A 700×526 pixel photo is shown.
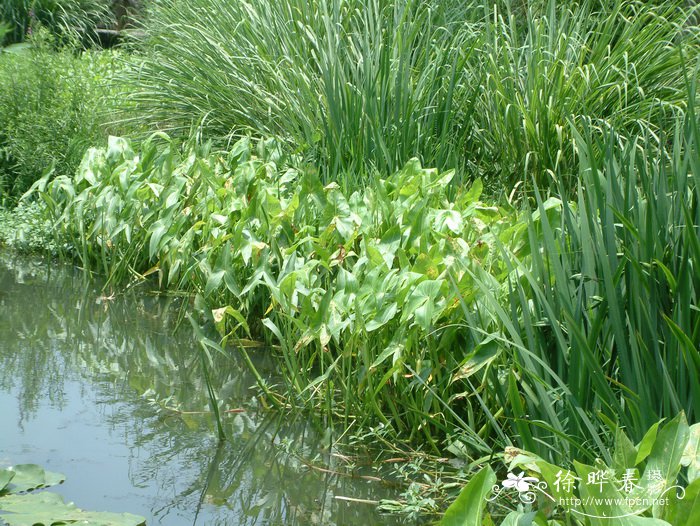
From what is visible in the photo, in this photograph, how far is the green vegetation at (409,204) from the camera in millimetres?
2402

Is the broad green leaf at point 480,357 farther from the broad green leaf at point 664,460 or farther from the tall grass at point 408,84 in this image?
the tall grass at point 408,84

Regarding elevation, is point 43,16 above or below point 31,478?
above

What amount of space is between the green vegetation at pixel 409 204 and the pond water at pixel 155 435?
Answer: 0.72 ft

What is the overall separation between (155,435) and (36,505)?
711 millimetres

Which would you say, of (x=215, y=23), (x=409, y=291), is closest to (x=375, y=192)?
(x=409, y=291)

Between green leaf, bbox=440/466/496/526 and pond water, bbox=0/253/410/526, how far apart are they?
717 millimetres

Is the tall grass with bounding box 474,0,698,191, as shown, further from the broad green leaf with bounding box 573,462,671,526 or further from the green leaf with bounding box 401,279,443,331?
the broad green leaf with bounding box 573,462,671,526

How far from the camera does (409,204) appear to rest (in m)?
3.95

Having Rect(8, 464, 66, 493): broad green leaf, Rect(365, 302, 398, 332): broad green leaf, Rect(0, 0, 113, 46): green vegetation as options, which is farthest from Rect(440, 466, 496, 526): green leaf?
Rect(0, 0, 113, 46): green vegetation

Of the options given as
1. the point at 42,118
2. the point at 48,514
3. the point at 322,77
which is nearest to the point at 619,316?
the point at 48,514

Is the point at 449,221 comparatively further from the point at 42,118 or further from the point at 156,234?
the point at 42,118

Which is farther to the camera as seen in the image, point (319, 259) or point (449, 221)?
point (319, 259)

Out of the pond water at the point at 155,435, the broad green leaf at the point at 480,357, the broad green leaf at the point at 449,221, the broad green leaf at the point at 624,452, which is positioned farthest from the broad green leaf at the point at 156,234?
the broad green leaf at the point at 624,452

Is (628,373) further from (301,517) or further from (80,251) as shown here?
(80,251)
